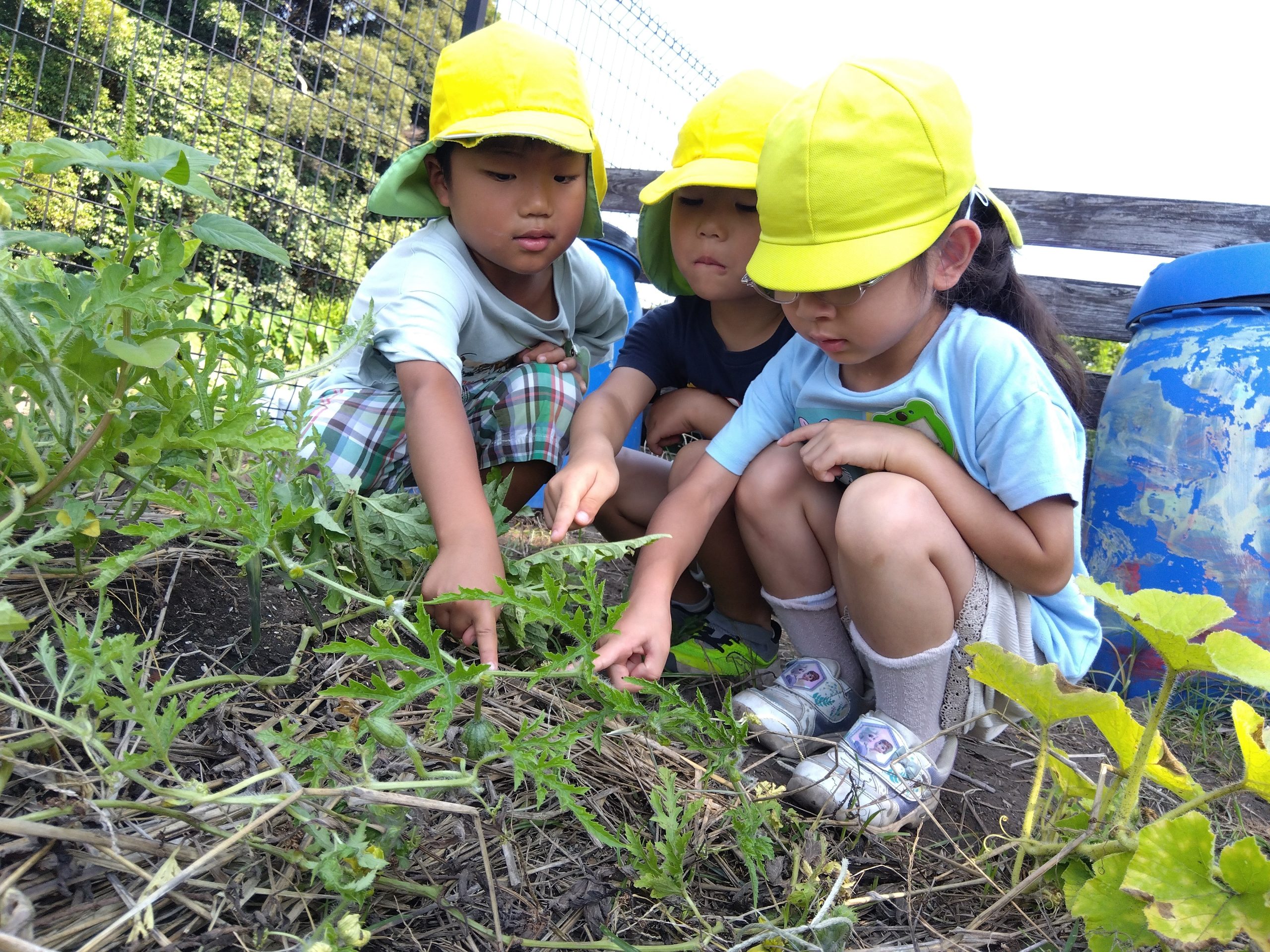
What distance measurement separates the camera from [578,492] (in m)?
1.65

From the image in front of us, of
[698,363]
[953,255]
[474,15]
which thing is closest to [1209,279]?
[953,255]

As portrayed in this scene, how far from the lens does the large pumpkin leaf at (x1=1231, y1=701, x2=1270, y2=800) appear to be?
0.99 meters

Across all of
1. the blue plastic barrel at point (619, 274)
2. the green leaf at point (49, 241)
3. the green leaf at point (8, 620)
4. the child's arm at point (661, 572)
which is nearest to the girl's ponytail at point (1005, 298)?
the child's arm at point (661, 572)

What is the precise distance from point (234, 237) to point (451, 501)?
2.14 ft

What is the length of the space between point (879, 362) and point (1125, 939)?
1.09 m

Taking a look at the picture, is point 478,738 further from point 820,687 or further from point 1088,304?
point 1088,304

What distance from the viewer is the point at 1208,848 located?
3.06 feet

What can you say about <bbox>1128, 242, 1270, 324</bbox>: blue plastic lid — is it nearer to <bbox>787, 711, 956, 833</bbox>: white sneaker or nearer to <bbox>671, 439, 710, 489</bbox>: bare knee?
<bbox>671, 439, 710, 489</bbox>: bare knee

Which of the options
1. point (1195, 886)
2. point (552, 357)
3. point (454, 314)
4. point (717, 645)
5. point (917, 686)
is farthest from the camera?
point (552, 357)

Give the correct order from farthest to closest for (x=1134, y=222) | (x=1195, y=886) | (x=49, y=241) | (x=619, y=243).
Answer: (x=619, y=243)
(x=1134, y=222)
(x=49, y=241)
(x=1195, y=886)

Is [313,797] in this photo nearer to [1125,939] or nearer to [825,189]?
[1125,939]

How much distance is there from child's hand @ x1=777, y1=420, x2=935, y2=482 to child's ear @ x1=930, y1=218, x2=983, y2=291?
0.28 m

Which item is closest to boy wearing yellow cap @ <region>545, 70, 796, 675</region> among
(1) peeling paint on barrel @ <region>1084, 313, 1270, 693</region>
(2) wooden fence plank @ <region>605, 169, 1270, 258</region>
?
(1) peeling paint on barrel @ <region>1084, 313, 1270, 693</region>

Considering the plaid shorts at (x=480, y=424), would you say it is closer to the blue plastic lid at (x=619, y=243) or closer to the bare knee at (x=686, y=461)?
the bare knee at (x=686, y=461)
